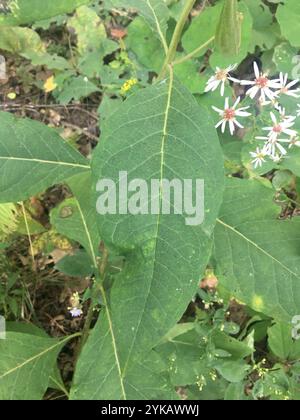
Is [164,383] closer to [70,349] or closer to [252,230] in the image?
[252,230]

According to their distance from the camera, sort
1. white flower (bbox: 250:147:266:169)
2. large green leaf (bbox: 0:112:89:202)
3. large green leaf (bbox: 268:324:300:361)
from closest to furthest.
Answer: large green leaf (bbox: 0:112:89:202) < white flower (bbox: 250:147:266:169) < large green leaf (bbox: 268:324:300:361)

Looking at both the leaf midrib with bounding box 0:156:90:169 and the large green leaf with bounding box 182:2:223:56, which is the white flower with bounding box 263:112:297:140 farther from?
the leaf midrib with bounding box 0:156:90:169

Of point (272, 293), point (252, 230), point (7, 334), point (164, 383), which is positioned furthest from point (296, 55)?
point (7, 334)

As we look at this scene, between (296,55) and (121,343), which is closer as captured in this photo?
(121,343)

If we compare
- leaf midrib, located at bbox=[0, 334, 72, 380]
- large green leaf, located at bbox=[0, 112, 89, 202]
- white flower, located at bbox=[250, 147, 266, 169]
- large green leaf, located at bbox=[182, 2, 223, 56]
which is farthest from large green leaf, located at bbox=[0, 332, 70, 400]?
large green leaf, located at bbox=[182, 2, 223, 56]

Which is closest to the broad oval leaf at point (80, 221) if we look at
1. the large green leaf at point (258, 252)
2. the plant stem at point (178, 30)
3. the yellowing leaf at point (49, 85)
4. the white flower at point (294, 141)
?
the large green leaf at point (258, 252)
